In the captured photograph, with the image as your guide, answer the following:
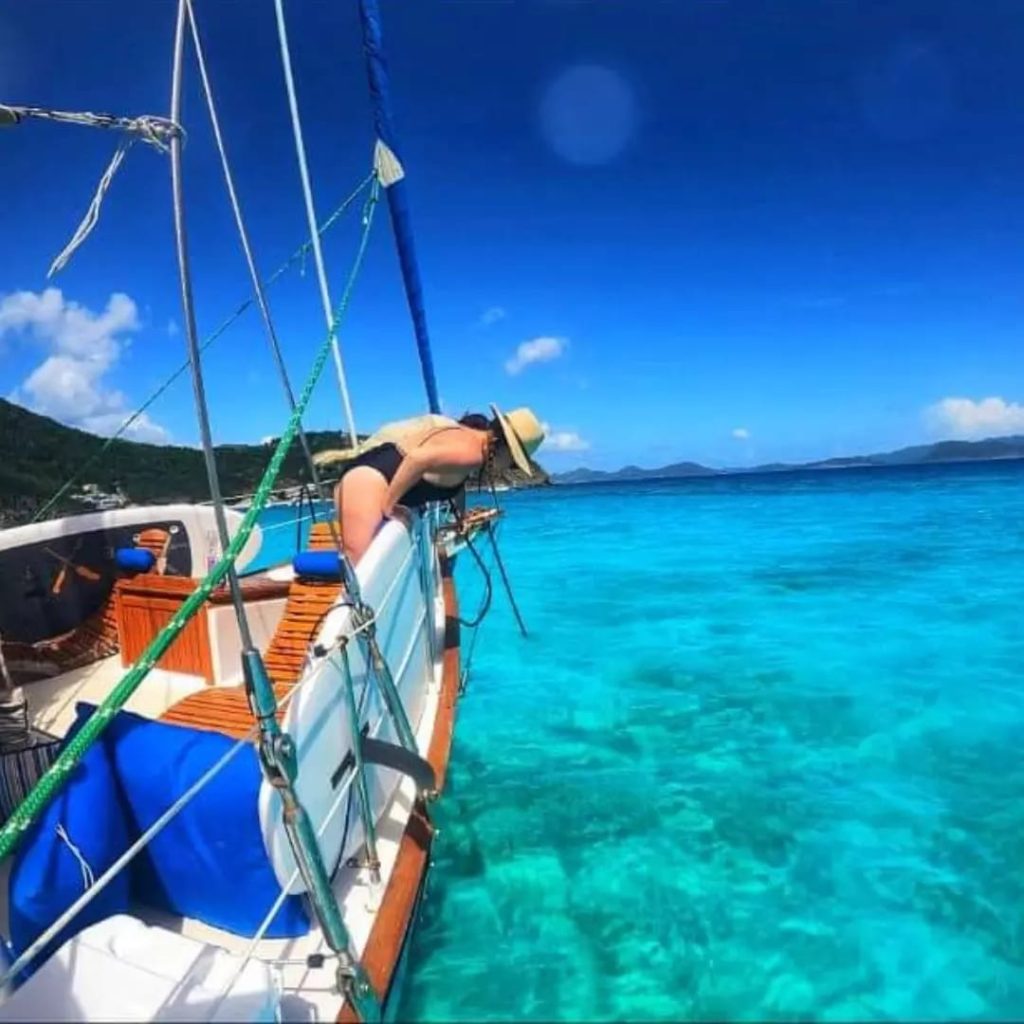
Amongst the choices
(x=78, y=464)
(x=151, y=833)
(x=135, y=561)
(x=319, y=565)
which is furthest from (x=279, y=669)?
(x=78, y=464)

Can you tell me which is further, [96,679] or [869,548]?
[869,548]

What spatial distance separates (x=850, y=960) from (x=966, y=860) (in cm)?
134

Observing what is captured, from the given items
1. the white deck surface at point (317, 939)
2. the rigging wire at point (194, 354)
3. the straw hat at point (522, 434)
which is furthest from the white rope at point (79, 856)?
the straw hat at point (522, 434)

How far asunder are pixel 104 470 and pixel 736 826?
7.56 m

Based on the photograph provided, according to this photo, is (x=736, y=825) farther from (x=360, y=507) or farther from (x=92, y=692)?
(x=92, y=692)

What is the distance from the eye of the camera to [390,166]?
7.22m

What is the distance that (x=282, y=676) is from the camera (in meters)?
3.52

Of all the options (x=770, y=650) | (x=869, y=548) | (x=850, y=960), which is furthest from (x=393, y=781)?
(x=869, y=548)

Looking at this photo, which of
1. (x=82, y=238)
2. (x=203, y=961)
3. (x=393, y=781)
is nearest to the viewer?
(x=203, y=961)

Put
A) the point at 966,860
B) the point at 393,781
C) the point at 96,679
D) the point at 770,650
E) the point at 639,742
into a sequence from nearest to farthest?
the point at 393,781 → the point at 966,860 → the point at 96,679 → the point at 639,742 → the point at 770,650

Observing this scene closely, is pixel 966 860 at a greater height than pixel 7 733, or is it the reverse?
pixel 7 733

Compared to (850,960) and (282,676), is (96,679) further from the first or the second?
(850,960)

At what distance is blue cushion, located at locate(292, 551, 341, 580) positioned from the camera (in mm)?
3760

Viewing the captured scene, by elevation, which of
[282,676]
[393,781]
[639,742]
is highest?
[282,676]
